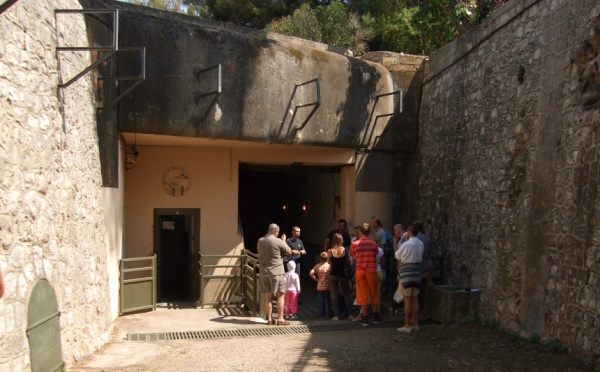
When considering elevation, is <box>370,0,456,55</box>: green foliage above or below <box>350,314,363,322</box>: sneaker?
above

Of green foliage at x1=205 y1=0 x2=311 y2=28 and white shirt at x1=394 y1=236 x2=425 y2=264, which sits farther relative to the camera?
green foliage at x1=205 y1=0 x2=311 y2=28

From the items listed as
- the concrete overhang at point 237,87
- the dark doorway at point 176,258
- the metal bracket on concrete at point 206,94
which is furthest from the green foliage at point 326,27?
the metal bracket on concrete at point 206,94

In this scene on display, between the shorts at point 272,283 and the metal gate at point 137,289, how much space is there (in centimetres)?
210

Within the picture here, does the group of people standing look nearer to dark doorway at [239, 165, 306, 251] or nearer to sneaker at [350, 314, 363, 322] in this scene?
sneaker at [350, 314, 363, 322]

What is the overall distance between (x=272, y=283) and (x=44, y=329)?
4.27 meters

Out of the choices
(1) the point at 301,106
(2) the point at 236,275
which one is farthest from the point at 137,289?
(1) the point at 301,106

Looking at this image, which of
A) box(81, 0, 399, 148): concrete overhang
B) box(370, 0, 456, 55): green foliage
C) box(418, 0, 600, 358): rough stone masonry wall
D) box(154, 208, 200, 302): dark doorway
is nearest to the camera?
box(418, 0, 600, 358): rough stone masonry wall

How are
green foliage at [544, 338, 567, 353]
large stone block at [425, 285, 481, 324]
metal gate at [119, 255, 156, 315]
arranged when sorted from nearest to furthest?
1. green foliage at [544, 338, 567, 353]
2. large stone block at [425, 285, 481, 324]
3. metal gate at [119, 255, 156, 315]

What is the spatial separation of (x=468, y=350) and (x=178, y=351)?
11.9 ft

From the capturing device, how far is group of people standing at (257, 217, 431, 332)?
8.45 m

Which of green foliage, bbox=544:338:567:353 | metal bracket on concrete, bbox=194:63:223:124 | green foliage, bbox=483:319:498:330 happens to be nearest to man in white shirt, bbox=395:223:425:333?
green foliage, bbox=483:319:498:330

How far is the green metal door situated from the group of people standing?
389 cm

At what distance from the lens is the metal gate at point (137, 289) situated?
9.80 metres

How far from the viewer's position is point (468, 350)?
7348mm
